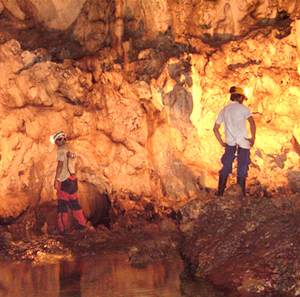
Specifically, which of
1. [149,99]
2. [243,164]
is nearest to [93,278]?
[243,164]

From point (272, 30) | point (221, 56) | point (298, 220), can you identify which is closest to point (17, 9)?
point (221, 56)

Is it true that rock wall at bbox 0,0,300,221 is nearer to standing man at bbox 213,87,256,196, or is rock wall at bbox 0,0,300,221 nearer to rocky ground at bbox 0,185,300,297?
standing man at bbox 213,87,256,196

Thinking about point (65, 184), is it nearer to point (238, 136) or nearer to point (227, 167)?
point (227, 167)

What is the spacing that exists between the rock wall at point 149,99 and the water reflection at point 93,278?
2.10m

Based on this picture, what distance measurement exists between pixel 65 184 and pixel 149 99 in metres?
2.14

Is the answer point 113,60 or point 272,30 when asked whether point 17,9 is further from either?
point 272,30

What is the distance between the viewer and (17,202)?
7086 mm

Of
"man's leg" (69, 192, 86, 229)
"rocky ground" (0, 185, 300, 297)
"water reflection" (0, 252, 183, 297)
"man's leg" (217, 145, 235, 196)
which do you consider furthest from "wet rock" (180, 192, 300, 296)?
"man's leg" (69, 192, 86, 229)

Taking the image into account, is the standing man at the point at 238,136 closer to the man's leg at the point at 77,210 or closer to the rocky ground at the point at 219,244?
the rocky ground at the point at 219,244

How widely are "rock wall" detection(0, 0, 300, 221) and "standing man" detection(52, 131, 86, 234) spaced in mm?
419

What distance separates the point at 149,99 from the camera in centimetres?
679

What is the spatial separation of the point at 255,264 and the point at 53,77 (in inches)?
190

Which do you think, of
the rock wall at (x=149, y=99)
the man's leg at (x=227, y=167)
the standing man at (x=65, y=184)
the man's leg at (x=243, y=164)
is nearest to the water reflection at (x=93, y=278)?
the man's leg at (x=227, y=167)

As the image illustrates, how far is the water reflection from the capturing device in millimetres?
3971
